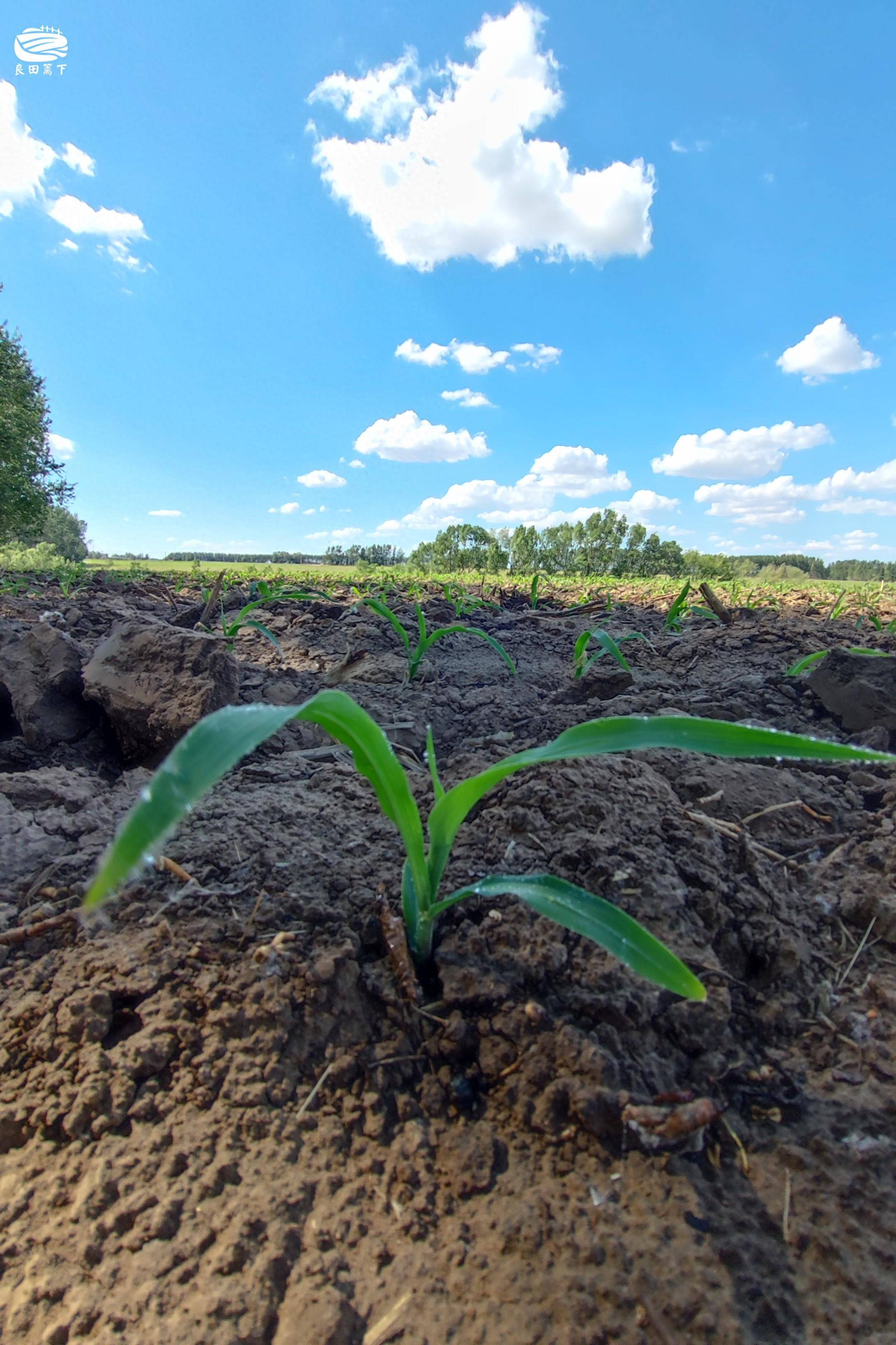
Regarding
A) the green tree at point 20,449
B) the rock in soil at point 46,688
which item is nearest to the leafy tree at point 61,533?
the green tree at point 20,449

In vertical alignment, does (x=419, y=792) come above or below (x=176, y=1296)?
above

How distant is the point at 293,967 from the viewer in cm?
83

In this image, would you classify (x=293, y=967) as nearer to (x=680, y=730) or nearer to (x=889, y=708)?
(x=680, y=730)

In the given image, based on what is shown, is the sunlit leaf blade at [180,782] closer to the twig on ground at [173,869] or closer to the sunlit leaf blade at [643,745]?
the sunlit leaf blade at [643,745]

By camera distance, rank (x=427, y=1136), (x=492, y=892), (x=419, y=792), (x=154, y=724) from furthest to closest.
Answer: (x=154, y=724) < (x=419, y=792) < (x=492, y=892) < (x=427, y=1136)

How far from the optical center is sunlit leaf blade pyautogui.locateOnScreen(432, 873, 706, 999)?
Result: 2.28 feet

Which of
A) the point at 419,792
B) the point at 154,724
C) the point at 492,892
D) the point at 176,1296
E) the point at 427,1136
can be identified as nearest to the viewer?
the point at 176,1296

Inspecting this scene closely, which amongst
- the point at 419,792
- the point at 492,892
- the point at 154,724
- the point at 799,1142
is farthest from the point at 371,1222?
the point at 154,724

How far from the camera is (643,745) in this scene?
2.48 feet

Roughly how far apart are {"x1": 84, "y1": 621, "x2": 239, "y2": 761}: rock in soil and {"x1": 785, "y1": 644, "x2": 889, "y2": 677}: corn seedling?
186 cm

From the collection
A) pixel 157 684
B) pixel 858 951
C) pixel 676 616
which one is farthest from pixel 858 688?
pixel 157 684

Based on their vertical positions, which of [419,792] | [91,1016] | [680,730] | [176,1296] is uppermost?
[680,730]

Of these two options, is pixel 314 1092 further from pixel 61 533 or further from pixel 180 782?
pixel 61 533

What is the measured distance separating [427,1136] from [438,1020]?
0.12 metres
